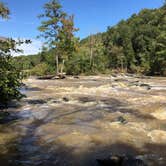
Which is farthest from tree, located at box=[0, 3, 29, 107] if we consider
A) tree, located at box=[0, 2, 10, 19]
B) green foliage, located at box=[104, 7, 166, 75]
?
green foliage, located at box=[104, 7, 166, 75]

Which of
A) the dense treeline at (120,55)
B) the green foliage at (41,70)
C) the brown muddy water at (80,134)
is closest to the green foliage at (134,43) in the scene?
the dense treeline at (120,55)

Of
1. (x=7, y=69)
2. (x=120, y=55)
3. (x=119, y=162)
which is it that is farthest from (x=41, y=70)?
(x=119, y=162)

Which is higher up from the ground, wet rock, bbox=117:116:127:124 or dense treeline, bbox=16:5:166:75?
dense treeline, bbox=16:5:166:75

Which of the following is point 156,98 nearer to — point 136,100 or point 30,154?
point 136,100

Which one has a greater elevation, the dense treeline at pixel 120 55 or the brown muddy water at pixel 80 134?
the dense treeline at pixel 120 55

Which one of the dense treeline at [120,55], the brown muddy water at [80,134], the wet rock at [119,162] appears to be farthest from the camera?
the dense treeline at [120,55]

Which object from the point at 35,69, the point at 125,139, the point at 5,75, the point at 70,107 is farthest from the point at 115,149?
the point at 35,69

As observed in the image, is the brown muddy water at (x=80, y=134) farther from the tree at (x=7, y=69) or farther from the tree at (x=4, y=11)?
the tree at (x=4, y=11)

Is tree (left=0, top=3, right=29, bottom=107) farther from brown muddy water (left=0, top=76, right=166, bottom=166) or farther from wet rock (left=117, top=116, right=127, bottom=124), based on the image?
wet rock (left=117, top=116, right=127, bottom=124)

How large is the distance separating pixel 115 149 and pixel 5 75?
→ 4363 millimetres

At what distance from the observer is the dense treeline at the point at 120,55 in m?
47.1

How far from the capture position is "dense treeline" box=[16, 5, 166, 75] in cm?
4709

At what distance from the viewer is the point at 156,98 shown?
1538 centimetres

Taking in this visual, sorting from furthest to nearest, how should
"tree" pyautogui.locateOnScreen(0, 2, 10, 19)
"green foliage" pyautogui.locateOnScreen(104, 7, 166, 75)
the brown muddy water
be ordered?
"green foliage" pyautogui.locateOnScreen(104, 7, 166, 75)
"tree" pyautogui.locateOnScreen(0, 2, 10, 19)
the brown muddy water
